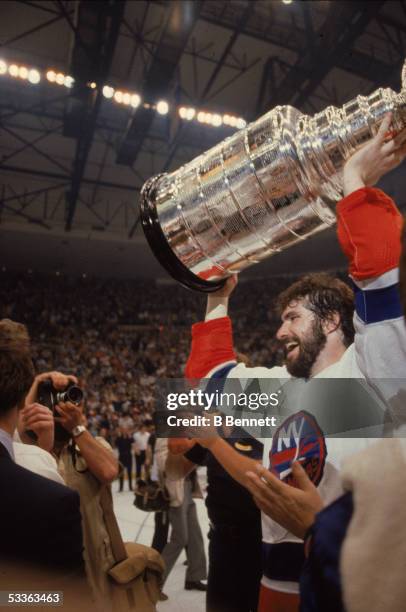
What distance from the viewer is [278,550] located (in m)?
1.10

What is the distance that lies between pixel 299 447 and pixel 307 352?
245 mm

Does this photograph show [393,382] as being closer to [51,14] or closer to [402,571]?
[402,571]

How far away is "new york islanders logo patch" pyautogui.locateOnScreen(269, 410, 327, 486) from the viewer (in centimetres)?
98

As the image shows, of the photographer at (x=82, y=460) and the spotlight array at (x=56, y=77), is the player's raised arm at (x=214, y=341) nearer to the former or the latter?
the photographer at (x=82, y=460)

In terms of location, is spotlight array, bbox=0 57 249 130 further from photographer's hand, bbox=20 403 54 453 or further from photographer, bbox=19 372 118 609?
photographer's hand, bbox=20 403 54 453

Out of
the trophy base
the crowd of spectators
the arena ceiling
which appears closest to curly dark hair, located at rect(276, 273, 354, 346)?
the trophy base

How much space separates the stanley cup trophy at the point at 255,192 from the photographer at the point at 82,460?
68 cm

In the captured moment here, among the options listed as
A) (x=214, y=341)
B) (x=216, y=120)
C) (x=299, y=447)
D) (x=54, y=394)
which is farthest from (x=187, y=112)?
(x=299, y=447)

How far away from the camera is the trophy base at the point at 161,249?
997 mm

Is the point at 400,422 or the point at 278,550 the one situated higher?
the point at 400,422

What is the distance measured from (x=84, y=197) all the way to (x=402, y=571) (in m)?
11.5

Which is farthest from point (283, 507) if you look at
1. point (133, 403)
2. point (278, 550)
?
point (133, 403)

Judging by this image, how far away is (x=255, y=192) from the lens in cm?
92

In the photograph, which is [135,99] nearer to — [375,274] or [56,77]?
[56,77]
